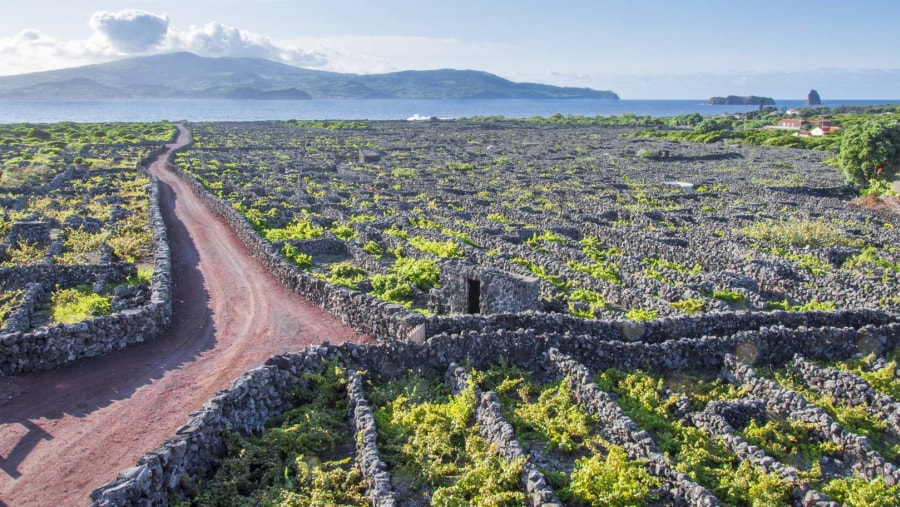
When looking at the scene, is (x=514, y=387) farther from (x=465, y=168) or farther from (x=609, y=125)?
(x=609, y=125)

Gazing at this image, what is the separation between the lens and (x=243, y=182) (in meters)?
55.3

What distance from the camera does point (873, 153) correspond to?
53.1 metres

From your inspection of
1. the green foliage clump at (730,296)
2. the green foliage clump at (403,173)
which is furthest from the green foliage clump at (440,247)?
the green foliage clump at (403,173)

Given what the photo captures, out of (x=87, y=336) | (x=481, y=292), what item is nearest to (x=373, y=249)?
(x=481, y=292)

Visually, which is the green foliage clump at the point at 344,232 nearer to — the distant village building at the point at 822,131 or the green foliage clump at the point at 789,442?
the green foliage clump at the point at 789,442

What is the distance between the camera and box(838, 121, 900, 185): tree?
52.7 meters

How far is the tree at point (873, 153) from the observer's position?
5266 cm

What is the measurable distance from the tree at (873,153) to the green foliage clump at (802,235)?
22.1 m

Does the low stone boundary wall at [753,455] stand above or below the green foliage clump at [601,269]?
below

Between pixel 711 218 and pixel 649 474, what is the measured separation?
31.7m

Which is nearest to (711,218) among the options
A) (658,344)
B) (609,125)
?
(658,344)

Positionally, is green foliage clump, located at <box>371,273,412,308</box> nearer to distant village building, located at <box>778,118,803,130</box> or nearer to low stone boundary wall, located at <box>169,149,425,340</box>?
low stone boundary wall, located at <box>169,149,425,340</box>

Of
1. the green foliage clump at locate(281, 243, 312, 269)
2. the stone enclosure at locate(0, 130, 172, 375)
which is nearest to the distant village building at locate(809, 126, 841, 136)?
the stone enclosure at locate(0, 130, 172, 375)

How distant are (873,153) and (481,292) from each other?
4727 cm
